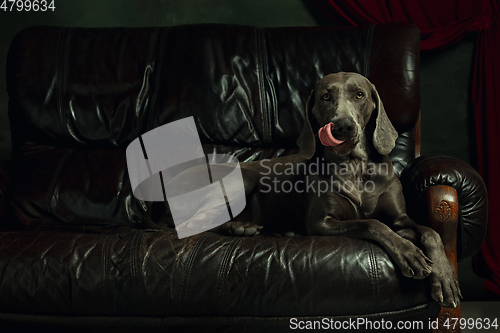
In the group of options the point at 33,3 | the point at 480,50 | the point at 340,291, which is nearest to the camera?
the point at 340,291

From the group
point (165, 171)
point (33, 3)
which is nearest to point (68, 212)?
point (165, 171)

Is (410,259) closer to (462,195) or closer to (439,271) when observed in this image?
(439,271)

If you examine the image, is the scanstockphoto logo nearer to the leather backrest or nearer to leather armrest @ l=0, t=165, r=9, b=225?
the leather backrest

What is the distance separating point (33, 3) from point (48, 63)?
108 cm

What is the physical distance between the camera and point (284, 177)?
2.23 m

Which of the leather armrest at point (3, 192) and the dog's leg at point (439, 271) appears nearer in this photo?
the dog's leg at point (439, 271)

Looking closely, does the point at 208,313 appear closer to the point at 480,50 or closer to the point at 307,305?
→ the point at 307,305

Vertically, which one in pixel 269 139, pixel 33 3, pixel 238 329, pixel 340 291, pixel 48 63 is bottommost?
pixel 238 329

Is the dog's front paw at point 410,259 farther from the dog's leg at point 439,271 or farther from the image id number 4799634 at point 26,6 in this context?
the image id number 4799634 at point 26,6

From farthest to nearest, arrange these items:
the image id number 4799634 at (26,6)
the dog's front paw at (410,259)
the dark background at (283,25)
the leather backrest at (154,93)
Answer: the image id number 4799634 at (26,6) → the dark background at (283,25) → the leather backrest at (154,93) → the dog's front paw at (410,259)

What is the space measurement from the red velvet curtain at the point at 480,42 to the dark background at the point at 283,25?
11cm

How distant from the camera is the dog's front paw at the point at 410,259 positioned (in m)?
1.44
